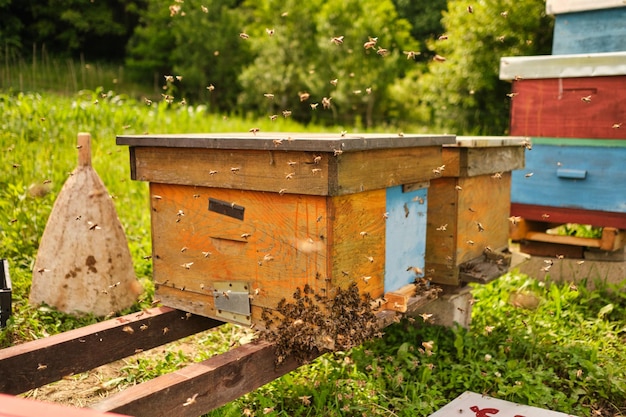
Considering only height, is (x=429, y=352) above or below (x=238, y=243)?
below

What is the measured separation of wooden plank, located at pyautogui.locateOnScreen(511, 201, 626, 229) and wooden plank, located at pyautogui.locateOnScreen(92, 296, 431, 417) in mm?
2247

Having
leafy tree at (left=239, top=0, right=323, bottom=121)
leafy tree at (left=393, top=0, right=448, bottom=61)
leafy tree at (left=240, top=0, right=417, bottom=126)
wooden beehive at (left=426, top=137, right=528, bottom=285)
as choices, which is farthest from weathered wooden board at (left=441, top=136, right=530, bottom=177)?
leafy tree at (left=393, top=0, right=448, bottom=61)

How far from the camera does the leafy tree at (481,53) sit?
12.4m

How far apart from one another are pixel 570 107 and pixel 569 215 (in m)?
0.74

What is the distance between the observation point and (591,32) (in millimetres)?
4312

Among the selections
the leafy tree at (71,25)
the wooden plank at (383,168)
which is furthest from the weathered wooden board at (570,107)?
the leafy tree at (71,25)

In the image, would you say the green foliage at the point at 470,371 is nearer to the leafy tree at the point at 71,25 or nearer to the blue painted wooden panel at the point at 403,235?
the blue painted wooden panel at the point at 403,235

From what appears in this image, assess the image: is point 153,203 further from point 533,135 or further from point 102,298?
point 533,135

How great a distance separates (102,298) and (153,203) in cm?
112

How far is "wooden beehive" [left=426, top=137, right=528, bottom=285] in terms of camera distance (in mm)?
2998

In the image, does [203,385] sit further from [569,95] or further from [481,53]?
[481,53]

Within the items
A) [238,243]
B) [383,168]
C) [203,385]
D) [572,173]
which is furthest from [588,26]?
[203,385]

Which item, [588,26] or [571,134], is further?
[588,26]

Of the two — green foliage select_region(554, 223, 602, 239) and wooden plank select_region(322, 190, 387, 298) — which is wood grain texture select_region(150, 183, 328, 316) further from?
green foliage select_region(554, 223, 602, 239)
